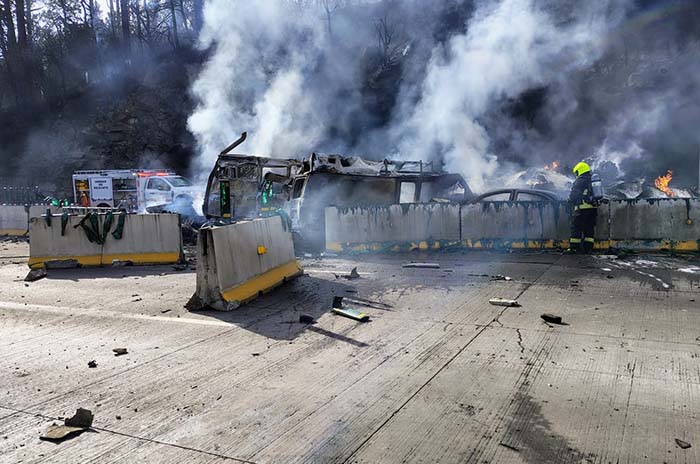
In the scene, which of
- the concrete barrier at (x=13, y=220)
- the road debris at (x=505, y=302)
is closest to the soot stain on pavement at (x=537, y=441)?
the road debris at (x=505, y=302)

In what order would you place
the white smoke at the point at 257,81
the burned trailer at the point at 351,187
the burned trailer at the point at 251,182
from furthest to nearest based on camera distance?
the white smoke at the point at 257,81
the burned trailer at the point at 251,182
the burned trailer at the point at 351,187

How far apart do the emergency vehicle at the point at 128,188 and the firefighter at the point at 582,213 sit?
14.7m

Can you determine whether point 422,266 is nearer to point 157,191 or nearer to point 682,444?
point 682,444

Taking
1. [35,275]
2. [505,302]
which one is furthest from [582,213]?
[35,275]

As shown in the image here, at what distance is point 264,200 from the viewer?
517 inches

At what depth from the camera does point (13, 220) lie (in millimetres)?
16828

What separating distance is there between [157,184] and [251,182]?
954cm

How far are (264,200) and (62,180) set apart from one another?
861 inches

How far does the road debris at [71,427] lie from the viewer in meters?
3.20

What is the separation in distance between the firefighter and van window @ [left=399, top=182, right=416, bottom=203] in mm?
3726

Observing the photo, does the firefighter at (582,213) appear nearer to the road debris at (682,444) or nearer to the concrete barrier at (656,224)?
the concrete barrier at (656,224)

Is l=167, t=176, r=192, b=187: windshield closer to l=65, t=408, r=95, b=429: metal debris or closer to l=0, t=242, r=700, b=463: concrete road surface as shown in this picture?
l=0, t=242, r=700, b=463: concrete road surface

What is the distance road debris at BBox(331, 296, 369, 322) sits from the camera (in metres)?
5.74

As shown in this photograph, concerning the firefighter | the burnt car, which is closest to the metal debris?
the firefighter
